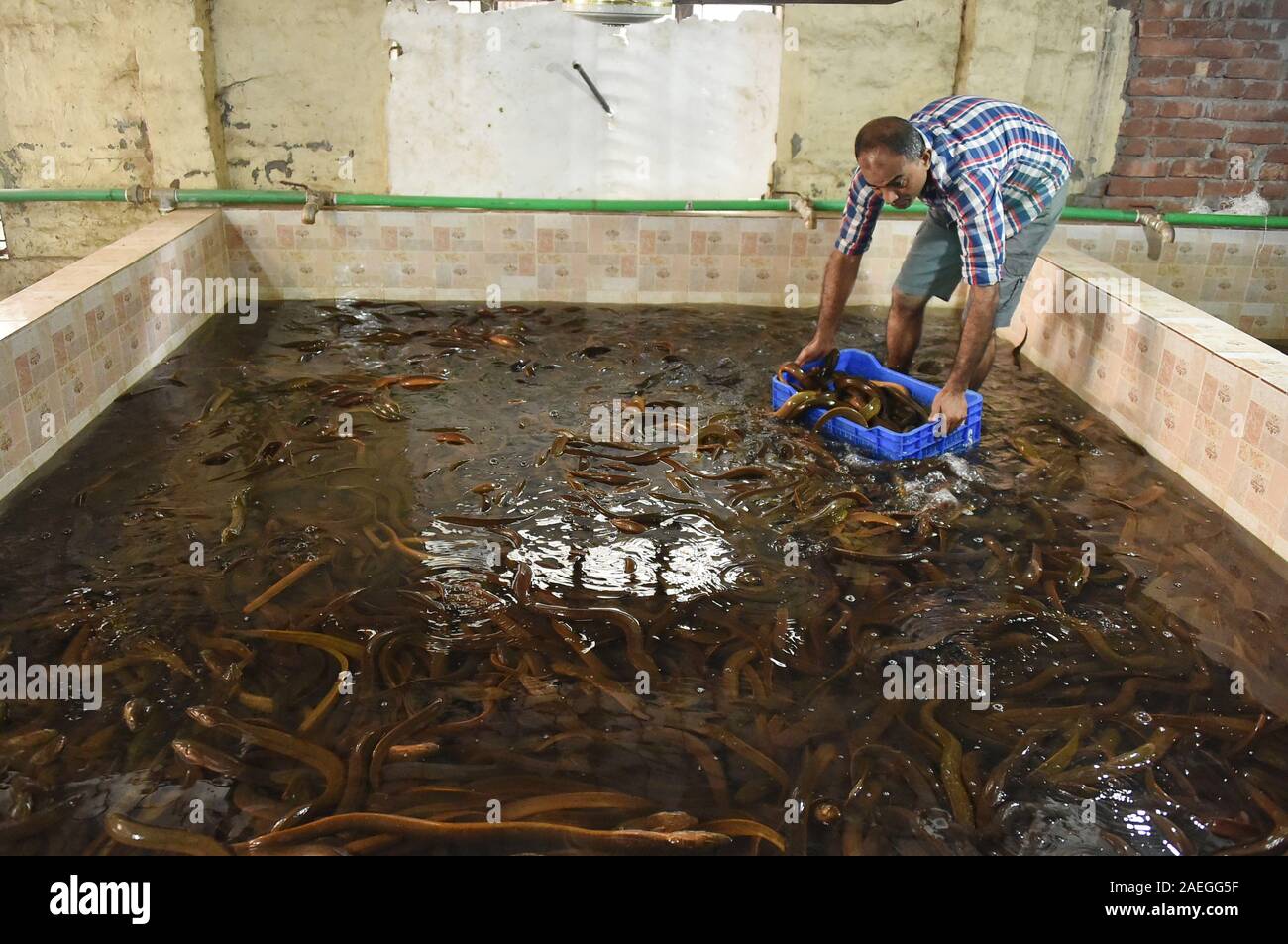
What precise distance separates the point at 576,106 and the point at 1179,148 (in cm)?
390

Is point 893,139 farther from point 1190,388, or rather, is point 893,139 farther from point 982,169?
point 1190,388

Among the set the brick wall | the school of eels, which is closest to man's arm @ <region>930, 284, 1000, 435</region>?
the school of eels

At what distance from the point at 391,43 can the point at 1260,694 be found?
19.0 ft

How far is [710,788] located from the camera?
2.55 m

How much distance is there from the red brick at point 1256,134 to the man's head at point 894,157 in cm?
374

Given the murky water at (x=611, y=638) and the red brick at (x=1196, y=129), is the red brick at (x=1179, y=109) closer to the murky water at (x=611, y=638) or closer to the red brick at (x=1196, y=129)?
the red brick at (x=1196, y=129)

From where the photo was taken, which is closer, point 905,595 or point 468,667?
point 468,667

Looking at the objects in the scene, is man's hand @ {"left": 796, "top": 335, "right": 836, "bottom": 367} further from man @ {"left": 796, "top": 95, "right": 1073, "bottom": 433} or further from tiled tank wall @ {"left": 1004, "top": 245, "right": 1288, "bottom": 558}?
tiled tank wall @ {"left": 1004, "top": 245, "right": 1288, "bottom": 558}

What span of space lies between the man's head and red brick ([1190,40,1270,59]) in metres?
3.55

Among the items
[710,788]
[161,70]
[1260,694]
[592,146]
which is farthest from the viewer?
[592,146]

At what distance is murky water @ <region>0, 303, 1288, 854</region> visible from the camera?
2.47 meters

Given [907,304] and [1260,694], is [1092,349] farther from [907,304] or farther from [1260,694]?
[1260,694]

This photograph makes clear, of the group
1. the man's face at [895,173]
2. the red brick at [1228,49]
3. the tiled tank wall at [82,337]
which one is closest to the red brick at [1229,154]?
the red brick at [1228,49]

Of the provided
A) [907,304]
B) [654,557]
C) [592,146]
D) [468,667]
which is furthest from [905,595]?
[592,146]
